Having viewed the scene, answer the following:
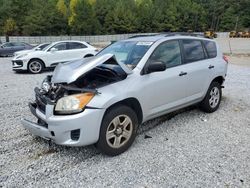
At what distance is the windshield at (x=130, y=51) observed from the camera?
4.26m

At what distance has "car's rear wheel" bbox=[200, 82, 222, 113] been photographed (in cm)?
542

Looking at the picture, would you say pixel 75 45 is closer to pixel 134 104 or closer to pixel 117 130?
pixel 134 104

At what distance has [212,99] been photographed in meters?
5.56

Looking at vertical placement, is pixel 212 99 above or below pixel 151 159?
above

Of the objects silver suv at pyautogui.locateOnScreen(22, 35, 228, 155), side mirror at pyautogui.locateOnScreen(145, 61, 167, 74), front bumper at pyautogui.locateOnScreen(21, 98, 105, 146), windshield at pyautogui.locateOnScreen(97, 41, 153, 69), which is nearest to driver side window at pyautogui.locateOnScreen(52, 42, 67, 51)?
silver suv at pyautogui.locateOnScreen(22, 35, 228, 155)

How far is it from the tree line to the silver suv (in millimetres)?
53186

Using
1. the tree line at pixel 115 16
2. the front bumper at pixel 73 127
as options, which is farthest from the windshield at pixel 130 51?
the tree line at pixel 115 16

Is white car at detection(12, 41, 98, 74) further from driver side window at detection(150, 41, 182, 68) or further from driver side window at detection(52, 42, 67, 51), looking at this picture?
driver side window at detection(150, 41, 182, 68)

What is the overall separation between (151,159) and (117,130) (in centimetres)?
61

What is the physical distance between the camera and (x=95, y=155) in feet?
12.4

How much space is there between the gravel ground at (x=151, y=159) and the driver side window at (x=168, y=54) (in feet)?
3.76

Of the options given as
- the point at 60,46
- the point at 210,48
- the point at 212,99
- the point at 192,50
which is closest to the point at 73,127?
the point at 192,50

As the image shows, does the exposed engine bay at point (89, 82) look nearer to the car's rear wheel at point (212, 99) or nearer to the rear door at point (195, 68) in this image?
the rear door at point (195, 68)

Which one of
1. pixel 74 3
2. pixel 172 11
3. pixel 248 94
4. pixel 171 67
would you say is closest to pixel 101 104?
pixel 171 67
